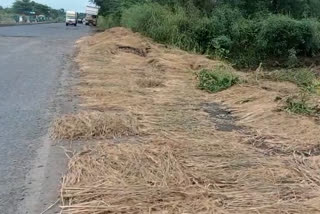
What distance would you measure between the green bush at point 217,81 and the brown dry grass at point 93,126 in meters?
2.99

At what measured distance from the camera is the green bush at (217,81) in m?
8.42

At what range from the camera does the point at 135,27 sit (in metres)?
20.9

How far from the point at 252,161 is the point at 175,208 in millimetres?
1319

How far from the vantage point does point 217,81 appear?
8.72 m

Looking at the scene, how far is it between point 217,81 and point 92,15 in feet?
183

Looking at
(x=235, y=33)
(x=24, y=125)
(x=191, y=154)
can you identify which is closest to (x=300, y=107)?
(x=191, y=154)

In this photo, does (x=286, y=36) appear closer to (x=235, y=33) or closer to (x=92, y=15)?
(x=235, y=33)

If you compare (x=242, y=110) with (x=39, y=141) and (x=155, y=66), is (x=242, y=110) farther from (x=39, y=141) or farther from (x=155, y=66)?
(x=155, y=66)

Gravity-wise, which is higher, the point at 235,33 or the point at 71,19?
the point at 235,33

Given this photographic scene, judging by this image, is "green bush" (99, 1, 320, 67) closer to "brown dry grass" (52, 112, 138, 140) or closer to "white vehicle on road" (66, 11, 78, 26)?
"brown dry grass" (52, 112, 138, 140)

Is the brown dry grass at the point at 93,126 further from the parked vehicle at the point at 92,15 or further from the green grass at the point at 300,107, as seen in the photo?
the parked vehicle at the point at 92,15

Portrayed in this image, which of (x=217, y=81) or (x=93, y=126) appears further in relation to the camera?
(x=217, y=81)

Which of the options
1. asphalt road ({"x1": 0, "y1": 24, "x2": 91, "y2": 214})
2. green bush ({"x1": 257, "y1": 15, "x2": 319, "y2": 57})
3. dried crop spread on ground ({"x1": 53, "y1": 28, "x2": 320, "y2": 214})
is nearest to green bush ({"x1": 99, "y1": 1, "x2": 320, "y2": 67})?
green bush ({"x1": 257, "y1": 15, "x2": 319, "y2": 57})

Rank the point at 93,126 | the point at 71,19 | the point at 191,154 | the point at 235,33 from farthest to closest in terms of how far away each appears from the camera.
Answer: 1. the point at 71,19
2. the point at 235,33
3. the point at 93,126
4. the point at 191,154
